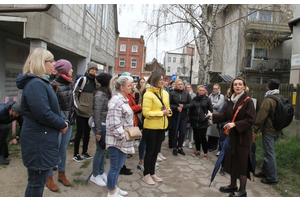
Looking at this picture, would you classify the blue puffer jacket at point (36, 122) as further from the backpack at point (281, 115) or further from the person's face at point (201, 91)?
the person's face at point (201, 91)

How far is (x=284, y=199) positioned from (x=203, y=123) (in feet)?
8.29

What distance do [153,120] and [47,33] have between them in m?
4.15

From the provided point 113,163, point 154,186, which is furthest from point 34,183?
point 154,186

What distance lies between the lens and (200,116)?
18.7 ft

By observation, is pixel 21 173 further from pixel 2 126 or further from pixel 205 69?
pixel 205 69

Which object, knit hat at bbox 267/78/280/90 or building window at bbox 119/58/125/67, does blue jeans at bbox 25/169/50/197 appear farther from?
building window at bbox 119/58/125/67

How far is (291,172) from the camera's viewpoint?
451cm

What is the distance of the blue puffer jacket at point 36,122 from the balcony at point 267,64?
838 inches

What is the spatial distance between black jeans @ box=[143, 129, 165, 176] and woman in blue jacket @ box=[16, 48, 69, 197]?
1869 mm

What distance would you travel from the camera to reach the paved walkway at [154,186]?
331 cm

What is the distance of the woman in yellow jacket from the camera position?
3807mm

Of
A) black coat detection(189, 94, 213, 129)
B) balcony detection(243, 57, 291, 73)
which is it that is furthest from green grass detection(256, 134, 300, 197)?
balcony detection(243, 57, 291, 73)

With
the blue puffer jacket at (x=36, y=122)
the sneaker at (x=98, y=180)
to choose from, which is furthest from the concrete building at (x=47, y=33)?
the sneaker at (x=98, y=180)

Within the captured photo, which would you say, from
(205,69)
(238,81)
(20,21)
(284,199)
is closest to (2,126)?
(20,21)
